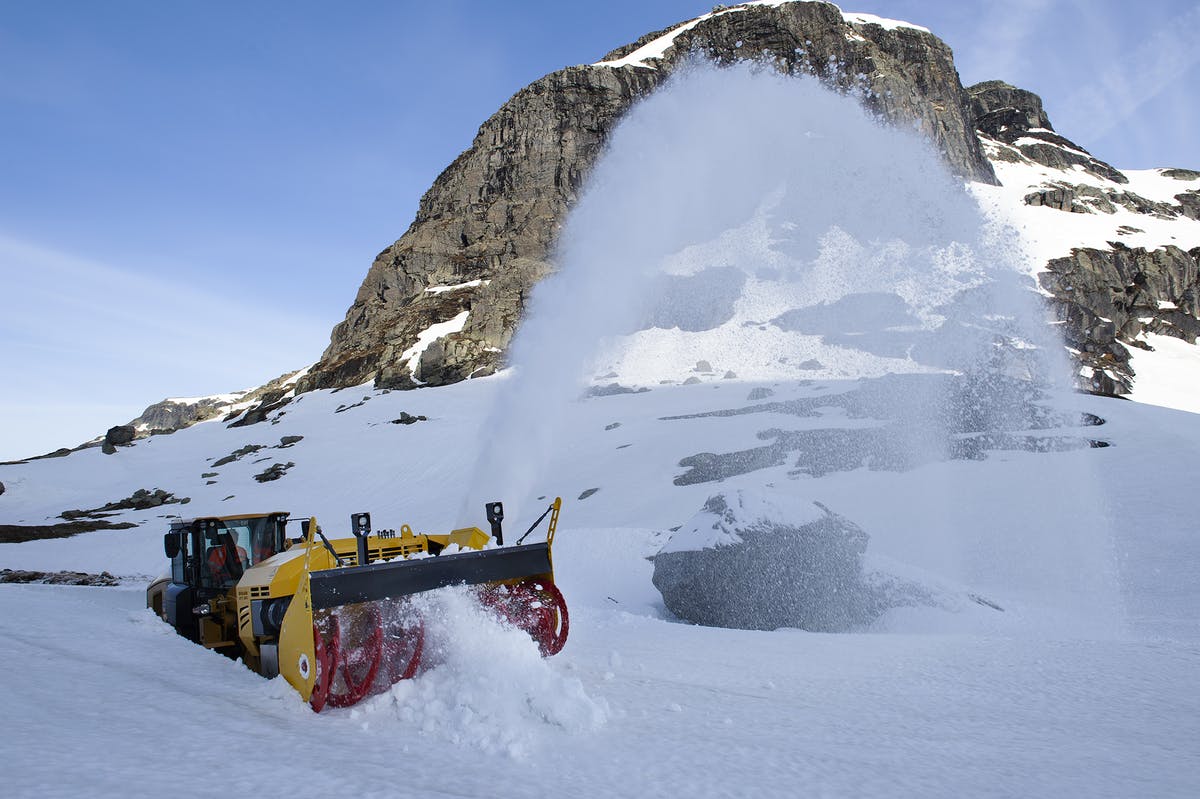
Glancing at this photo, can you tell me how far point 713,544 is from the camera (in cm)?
1186

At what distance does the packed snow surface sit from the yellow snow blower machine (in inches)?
10.7

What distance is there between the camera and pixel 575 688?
5461 mm

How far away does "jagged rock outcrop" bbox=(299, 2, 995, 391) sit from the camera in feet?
255

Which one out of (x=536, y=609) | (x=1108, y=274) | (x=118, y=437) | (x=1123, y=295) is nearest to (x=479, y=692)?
(x=536, y=609)

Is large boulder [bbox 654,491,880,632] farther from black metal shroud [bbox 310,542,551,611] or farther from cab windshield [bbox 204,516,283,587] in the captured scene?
cab windshield [bbox 204,516,283,587]

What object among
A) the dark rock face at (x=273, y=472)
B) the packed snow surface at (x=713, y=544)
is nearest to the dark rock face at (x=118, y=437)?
the packed snow surface at (x=713, y=544)

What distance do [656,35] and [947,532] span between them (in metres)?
121

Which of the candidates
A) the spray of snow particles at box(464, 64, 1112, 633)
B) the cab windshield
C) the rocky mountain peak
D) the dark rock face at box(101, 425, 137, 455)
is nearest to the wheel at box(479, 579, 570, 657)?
the spray of snow particles at box(464, 64, 1112, 633)

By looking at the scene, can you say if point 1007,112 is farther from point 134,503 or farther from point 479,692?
point 479,692

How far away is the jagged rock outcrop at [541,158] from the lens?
77.6m

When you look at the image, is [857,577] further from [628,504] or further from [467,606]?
[628,504]

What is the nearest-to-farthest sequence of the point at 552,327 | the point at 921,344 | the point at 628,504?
1. the point at 552,327
2. the point at 628,504
3. the point at 921,344

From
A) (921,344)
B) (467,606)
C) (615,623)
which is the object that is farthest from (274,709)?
(921,344)

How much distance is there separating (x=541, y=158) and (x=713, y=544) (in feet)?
300
